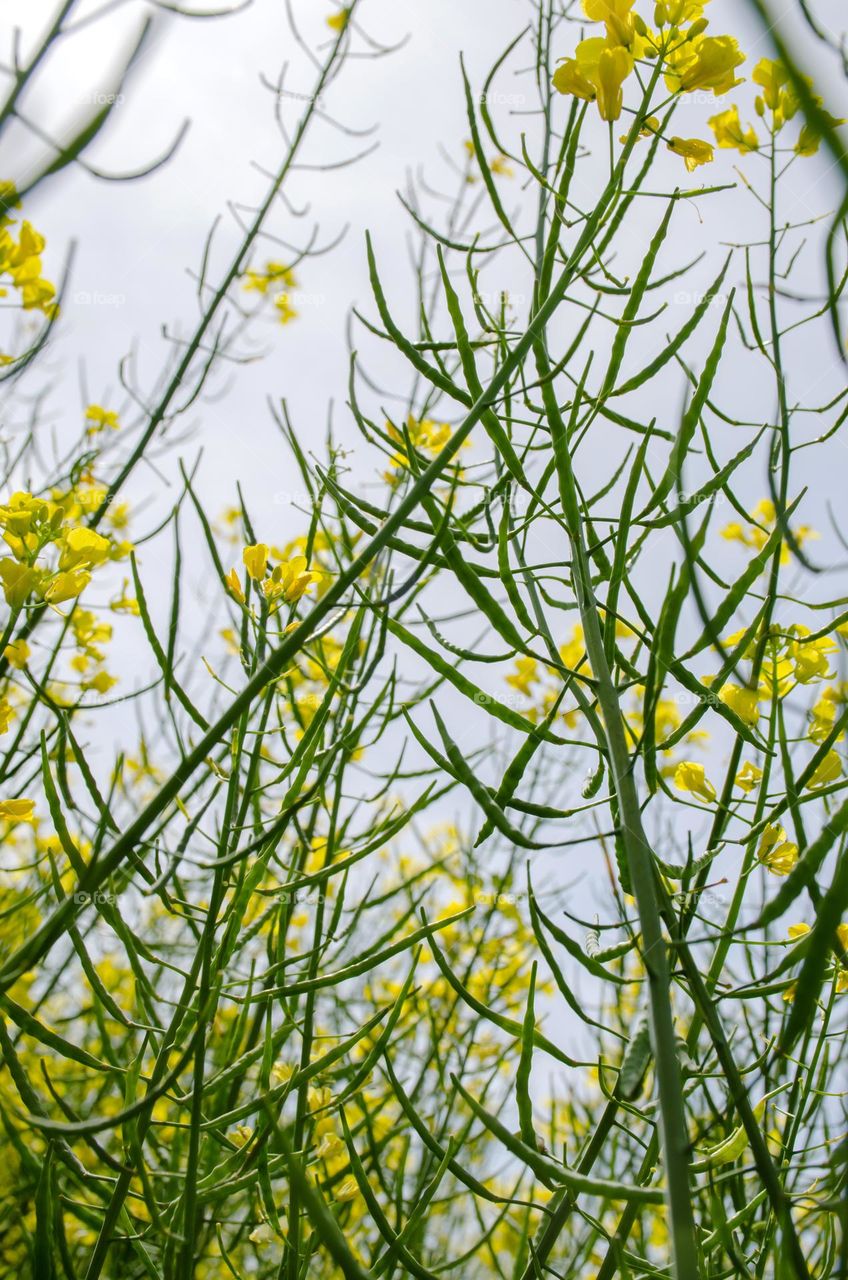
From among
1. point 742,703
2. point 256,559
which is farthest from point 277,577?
point 742,703

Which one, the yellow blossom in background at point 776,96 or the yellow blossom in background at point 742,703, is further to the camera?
the yellow blossom in background at point 776,96

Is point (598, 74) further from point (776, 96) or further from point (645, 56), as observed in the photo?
point (776, 96)

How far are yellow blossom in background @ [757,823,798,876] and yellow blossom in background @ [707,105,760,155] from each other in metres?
0.82

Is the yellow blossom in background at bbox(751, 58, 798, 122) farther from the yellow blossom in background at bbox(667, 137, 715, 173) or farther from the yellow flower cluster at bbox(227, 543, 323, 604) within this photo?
the yellow flower cluster at bbox(227, 543, 323, 604)

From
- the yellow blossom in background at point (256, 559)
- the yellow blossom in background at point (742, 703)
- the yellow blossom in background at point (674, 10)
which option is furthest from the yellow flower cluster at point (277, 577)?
the yellow blossom in background at point (674, 10)

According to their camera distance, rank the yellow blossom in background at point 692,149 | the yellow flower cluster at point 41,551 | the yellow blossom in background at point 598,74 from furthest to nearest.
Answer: the yellow flower cluster at point 41,551 → the yellow blossom in background at point 692,149 → the yellow blossom in background at point 598,74

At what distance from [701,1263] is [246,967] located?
3.11 ft

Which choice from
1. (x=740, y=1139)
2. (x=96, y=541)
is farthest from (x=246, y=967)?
(x=740, y=1139)

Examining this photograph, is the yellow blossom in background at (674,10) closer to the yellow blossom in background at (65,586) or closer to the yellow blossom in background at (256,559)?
the yellow blossom in background at (256,559)

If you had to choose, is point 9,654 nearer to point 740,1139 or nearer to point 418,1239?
point 740,1139

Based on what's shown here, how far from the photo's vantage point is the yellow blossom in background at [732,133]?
44.8 inches

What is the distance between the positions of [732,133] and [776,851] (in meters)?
0.87

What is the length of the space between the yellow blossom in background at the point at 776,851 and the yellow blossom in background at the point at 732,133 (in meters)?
0.82

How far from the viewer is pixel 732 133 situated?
115 cm
